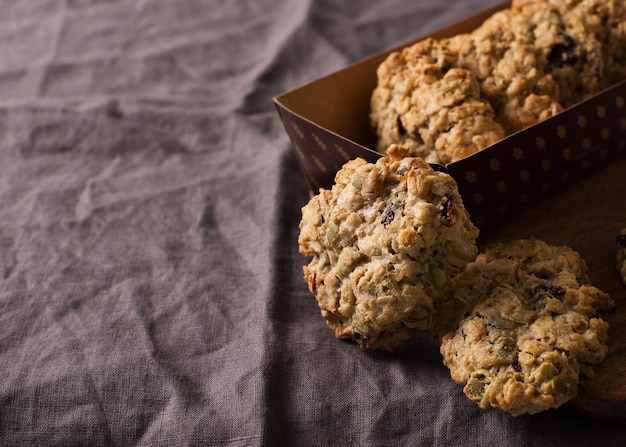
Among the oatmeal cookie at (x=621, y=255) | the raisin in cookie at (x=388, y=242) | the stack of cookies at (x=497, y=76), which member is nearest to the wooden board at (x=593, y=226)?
the oatmeal cookie at (x=621, y=255)

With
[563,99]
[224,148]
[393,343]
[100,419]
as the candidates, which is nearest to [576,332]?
[393,343]

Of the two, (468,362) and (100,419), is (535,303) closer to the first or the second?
(468,362)

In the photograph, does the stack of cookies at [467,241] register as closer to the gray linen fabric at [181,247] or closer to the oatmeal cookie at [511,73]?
the oatmeal cookie at [511,73]

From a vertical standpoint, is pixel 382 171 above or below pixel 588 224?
above

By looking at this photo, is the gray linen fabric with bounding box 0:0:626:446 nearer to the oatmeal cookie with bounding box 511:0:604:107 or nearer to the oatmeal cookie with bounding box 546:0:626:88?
the oatmeal cookie with bounding box 511:0:604:107

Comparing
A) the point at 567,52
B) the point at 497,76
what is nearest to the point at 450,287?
the point at 497,76

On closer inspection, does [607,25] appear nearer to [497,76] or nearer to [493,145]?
[497,76]

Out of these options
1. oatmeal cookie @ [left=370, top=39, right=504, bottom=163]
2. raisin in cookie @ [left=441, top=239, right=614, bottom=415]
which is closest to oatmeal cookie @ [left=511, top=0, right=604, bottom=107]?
oatmeal cookie @ [left=370, top=39, right=504, bottom=163]
